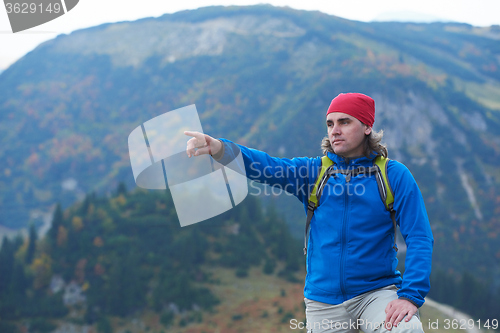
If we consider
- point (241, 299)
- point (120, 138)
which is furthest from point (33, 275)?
point (120, 138)

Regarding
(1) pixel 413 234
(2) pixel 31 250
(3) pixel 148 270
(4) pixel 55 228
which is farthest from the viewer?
(2) pixel 31 250

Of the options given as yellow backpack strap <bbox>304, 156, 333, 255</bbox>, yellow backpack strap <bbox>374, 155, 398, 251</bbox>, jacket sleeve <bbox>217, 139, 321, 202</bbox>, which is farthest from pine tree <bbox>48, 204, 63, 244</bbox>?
yellow backpack strap <bbox>374, 155, 398, 251</bbox>

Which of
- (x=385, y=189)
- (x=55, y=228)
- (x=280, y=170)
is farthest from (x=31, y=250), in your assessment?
(x=385, y=189)

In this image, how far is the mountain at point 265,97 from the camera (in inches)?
3585

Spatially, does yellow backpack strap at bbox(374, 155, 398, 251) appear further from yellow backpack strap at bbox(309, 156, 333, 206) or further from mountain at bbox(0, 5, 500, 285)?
mountain at bbox(0, 5, 500, 285)

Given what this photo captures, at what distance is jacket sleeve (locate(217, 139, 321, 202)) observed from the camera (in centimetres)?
292

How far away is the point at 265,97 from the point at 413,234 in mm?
119492

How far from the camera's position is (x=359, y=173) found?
282 cm

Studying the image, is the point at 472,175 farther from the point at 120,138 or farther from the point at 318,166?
the point at 318,166

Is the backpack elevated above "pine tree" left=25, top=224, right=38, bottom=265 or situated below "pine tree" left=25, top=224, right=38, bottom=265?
above

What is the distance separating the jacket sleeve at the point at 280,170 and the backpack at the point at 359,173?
65 millimetres
